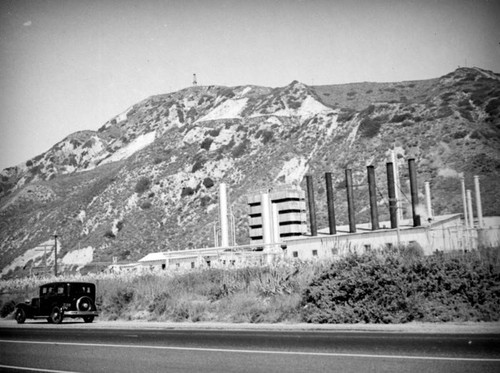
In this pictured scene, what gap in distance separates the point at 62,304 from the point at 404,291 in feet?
53.1

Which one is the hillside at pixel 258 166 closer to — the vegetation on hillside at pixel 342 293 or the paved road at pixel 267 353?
the vegetation on hillside at pixel 342 293

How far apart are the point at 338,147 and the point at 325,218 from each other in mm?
20087

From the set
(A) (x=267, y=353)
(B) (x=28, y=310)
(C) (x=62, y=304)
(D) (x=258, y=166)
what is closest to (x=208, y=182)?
(D) (x=258, y=166)

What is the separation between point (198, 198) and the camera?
4395 inches

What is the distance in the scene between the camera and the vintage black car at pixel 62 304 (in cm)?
2438

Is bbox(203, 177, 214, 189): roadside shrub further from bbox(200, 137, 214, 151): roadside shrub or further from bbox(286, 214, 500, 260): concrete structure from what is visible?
bbox(286, 214, 500, 260): concrete structure

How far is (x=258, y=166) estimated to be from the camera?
112 m

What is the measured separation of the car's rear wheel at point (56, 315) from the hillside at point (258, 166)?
60.9 meters

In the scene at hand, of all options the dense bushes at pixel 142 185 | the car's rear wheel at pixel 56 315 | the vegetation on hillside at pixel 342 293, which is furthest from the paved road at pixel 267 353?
the dense bushes at pixel 142 185

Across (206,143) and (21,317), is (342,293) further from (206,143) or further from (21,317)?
(206,143)

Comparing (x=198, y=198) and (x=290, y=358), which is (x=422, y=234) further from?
(x=198, y=198)

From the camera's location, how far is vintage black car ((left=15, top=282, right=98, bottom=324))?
2438 centimetres

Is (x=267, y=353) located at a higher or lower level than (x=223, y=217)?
lower

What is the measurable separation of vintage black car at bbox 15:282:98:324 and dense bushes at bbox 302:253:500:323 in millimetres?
11305
